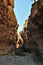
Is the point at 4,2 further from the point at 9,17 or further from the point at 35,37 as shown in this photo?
the point at 35,37

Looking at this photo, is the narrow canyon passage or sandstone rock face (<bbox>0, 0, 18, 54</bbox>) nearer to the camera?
the narrow canyon passage

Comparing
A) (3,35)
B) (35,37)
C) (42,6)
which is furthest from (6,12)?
(42,6)

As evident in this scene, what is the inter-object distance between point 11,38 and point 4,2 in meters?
5.96

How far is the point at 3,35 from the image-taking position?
29.7 meters

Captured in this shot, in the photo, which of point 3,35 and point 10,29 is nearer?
point 3,35

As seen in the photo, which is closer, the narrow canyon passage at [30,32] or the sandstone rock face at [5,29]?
the narrow canyon passage at [30,32]

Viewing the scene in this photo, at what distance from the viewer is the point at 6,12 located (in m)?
31.5

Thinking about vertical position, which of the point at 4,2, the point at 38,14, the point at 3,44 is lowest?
the point at 3,44

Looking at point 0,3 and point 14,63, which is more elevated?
point 0,3

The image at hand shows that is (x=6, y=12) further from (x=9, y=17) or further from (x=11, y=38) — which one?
(x=11, y=38)

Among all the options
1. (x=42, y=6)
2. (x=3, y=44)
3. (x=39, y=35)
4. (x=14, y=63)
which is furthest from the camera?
(x=3, y=44)

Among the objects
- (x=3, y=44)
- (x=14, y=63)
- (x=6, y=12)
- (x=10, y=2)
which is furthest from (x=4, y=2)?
(x=14, y=63)

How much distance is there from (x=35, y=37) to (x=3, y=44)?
22.9 ft

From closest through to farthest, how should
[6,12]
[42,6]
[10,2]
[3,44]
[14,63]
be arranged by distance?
[14,63] → [42,6] → [3,44] → [6,12] → [10,2]
